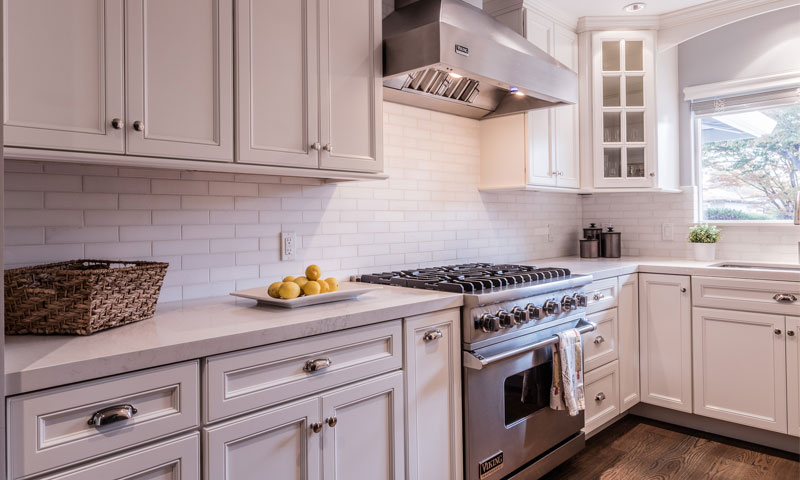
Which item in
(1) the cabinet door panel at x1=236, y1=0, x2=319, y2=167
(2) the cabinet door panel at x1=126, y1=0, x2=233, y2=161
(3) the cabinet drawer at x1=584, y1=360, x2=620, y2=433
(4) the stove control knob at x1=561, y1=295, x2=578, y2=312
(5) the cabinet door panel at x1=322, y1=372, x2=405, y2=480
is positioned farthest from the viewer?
(3) the cabinet drawer at x1=584, y1=360, x2=620, y2=433

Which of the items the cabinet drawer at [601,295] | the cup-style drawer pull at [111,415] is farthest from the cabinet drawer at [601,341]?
the cup-style drawer pull at [111,415]

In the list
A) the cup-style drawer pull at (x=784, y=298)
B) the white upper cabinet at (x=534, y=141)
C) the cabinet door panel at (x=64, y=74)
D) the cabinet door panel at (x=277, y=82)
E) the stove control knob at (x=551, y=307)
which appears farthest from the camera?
the white upper cabinet at (x=534, y=141)

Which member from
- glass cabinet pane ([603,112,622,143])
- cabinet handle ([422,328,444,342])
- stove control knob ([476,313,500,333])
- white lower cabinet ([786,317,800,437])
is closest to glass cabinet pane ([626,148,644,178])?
glass cabinet pane ([603,112,622,143])

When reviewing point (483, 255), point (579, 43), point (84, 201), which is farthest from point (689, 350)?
point (84, 201)

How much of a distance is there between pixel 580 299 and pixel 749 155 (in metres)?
2.00

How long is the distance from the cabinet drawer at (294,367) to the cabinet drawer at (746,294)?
209 cm

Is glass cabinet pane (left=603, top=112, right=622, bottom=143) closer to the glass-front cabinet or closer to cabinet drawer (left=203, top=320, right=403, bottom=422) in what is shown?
the glass-front cabinet

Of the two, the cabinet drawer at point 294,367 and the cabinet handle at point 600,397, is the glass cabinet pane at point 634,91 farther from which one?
the cabinet drawer at point 294,367

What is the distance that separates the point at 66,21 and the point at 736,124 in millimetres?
3911

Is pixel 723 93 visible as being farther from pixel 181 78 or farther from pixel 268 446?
pixel 268 446

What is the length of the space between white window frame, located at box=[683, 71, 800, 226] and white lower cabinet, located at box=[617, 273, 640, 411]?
965 mm

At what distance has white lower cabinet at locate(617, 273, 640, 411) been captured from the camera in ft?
10.00

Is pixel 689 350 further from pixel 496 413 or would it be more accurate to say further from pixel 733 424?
pixel 496 413

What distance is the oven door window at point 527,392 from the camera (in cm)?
220
